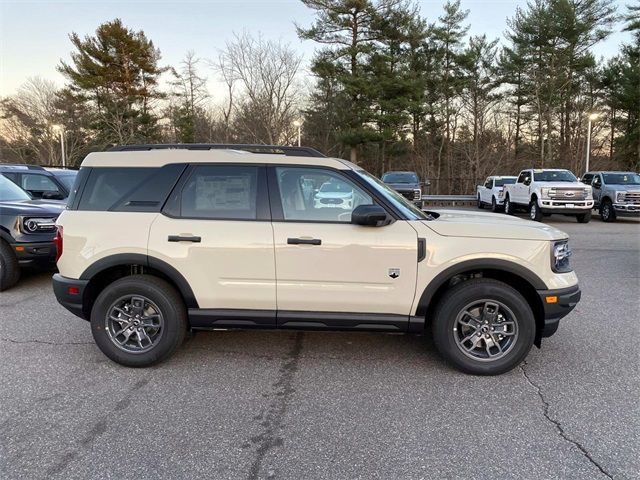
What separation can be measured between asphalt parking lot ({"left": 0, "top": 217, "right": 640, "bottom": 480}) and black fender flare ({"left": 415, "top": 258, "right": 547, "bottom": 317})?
756mm

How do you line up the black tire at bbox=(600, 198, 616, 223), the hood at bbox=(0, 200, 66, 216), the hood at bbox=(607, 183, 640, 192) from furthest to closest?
the black tire at bbox=(600, 198, 616, 223) → the hood at bbox=(607, 183, 640, 192) → the hood at bbox=(0, 200, 66, 216)

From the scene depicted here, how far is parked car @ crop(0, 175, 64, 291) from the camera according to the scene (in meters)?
6.61

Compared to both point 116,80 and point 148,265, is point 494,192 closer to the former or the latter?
point 148,265

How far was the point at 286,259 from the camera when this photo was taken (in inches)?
148

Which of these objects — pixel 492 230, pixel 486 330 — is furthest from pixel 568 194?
pixel 486 330

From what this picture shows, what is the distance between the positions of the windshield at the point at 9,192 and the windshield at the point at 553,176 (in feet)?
53.4

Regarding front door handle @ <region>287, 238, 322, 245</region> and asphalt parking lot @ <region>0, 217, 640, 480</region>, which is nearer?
asphalt parking lot @ <region>0, 217, 640, 480</region>

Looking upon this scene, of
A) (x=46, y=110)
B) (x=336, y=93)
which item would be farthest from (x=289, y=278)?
(x=46, y=110)

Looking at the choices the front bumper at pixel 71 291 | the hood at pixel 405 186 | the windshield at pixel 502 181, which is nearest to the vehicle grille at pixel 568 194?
the hood at pixel 405 186

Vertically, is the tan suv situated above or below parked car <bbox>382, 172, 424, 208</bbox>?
below

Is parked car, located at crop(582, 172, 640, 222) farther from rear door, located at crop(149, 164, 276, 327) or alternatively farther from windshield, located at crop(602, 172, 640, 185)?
rear door, located at crop(149, 164, 276, 327)

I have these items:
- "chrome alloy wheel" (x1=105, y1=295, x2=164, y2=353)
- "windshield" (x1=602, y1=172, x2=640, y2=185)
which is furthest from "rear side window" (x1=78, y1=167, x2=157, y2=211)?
"windshield" (x1=602, y1=172, x2=640, y2=185)

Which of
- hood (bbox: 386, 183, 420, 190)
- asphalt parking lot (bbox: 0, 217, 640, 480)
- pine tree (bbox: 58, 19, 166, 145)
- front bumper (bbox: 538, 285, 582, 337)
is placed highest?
pine tree (bbox: 58, 19, 166, 145)

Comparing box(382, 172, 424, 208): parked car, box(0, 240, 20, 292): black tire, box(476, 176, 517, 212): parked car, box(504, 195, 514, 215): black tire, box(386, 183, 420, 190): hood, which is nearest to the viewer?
box(0, 240, 20, 292): black tire
